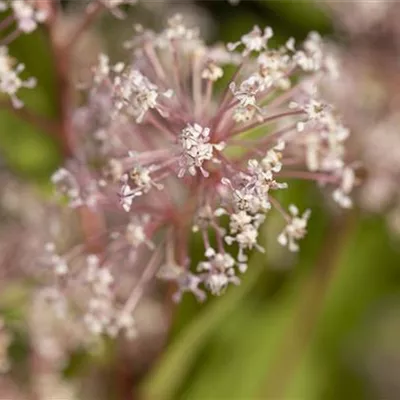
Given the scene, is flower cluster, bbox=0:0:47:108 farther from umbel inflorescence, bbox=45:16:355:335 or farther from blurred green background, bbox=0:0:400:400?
blurred green background, bbox=0:0:400:400

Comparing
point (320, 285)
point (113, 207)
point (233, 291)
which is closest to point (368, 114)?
point (320, 285)

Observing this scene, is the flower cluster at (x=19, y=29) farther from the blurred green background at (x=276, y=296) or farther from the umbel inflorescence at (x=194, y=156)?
the blurred green background at (x=276, y=296)

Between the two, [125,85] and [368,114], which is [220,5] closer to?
[368,114]

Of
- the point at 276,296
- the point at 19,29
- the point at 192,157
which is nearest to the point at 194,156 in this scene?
the point at 192,157

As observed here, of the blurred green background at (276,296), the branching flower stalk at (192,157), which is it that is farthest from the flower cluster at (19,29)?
the blurred green background at (276,296)

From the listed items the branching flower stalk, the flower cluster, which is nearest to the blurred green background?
the branching flower stalk

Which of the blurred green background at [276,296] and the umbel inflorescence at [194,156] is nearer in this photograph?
the umbel inflorescence at [194,156]

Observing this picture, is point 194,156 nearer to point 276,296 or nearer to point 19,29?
point 19,29
